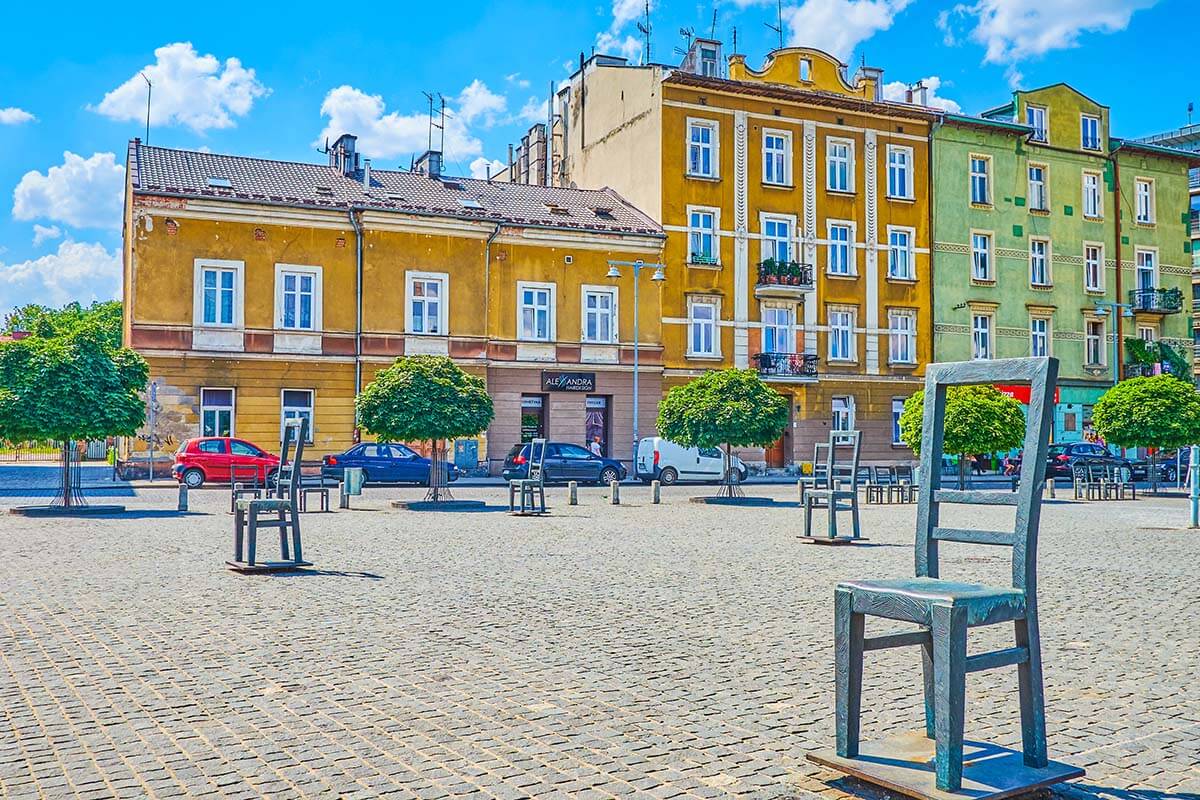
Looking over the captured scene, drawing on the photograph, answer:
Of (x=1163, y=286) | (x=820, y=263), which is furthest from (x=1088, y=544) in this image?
(x=1163, y=286)

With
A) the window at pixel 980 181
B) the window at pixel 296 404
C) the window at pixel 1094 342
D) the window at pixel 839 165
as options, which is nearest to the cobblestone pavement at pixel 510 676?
the window at pixel 296 404

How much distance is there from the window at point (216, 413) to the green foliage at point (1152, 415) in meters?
25.9

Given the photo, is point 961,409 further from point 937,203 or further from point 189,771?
point 189,771

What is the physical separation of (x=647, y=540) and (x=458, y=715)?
35.4 feet

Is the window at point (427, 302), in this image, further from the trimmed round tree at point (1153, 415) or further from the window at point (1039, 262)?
the window at point (1039, 262)

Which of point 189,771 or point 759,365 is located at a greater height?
point 759,365

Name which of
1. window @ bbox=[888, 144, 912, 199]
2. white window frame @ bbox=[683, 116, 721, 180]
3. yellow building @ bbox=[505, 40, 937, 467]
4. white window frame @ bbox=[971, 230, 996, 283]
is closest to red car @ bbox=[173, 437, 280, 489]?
yellow building @ bbox=[505, 40, 937, 467]

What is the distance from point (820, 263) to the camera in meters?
43.8

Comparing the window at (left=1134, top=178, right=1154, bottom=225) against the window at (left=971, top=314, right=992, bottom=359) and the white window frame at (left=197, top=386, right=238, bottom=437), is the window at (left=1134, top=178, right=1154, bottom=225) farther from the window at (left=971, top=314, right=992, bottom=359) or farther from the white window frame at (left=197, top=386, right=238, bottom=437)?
the white window frame at (left=197, top=386, right=238, bottom=437)

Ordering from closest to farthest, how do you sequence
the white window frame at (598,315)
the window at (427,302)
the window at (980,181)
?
the window at (427,302) → the white window frame at (598,315) → the window at (980,181)

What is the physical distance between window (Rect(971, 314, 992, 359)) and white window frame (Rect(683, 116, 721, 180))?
12.7 meters

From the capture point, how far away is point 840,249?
Result: 145ft

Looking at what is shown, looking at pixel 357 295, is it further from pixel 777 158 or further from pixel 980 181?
pixel 980 181

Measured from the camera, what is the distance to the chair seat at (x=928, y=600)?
14.6ft
